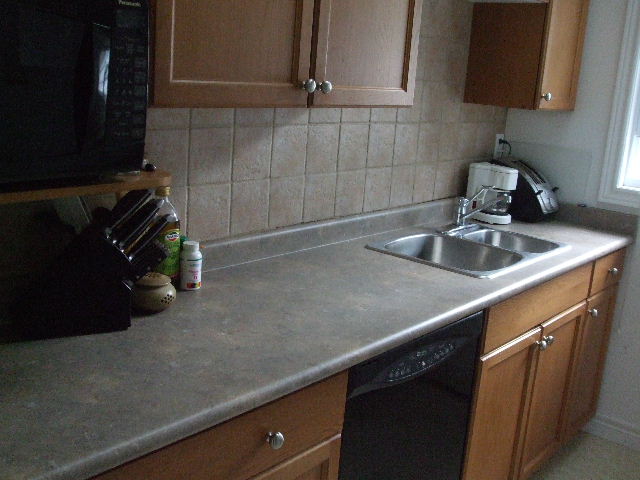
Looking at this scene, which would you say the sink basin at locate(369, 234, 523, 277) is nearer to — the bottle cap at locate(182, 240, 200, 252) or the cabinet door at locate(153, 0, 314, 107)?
the bottle cap at locate(182, 240, 200, 252)

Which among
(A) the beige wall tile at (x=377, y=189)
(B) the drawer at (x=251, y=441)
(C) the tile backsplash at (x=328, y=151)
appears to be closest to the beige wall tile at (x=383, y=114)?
(C) the tile backsplash at (x=328, y=151)

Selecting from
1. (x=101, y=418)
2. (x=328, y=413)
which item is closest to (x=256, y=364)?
(x=328, y=413)

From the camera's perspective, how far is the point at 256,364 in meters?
1.38

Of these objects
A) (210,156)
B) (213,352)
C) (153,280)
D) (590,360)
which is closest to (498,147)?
(590,360)

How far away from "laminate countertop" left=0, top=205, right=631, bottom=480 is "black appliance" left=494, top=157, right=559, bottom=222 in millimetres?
745

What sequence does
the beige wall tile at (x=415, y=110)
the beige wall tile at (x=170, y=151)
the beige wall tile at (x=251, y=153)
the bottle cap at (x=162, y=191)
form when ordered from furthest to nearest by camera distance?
the beige wall tile at (x=415, y=110) < the beige wall tile at (x=251, y=153) < the beige wall tile at (x=170, y=151) < the bottle cap at (x=162, y=191)

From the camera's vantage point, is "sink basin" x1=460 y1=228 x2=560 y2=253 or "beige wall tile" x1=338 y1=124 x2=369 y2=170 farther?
"sink basin" x1=460 y1=228 x2=560 y2=253

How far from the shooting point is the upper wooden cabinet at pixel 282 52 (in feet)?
4.55

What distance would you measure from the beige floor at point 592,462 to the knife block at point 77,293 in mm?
1916

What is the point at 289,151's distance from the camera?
2182 mm

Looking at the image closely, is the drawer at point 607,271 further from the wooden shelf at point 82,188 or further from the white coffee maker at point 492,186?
the wooden shelf at point 82,188

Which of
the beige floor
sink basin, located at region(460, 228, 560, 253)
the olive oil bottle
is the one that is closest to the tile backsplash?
the olive oil bottle

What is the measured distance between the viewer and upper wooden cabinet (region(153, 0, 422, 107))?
1388mm

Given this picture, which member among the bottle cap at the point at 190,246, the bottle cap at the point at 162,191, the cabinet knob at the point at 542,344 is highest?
the bottle cap at the point at 162,191
